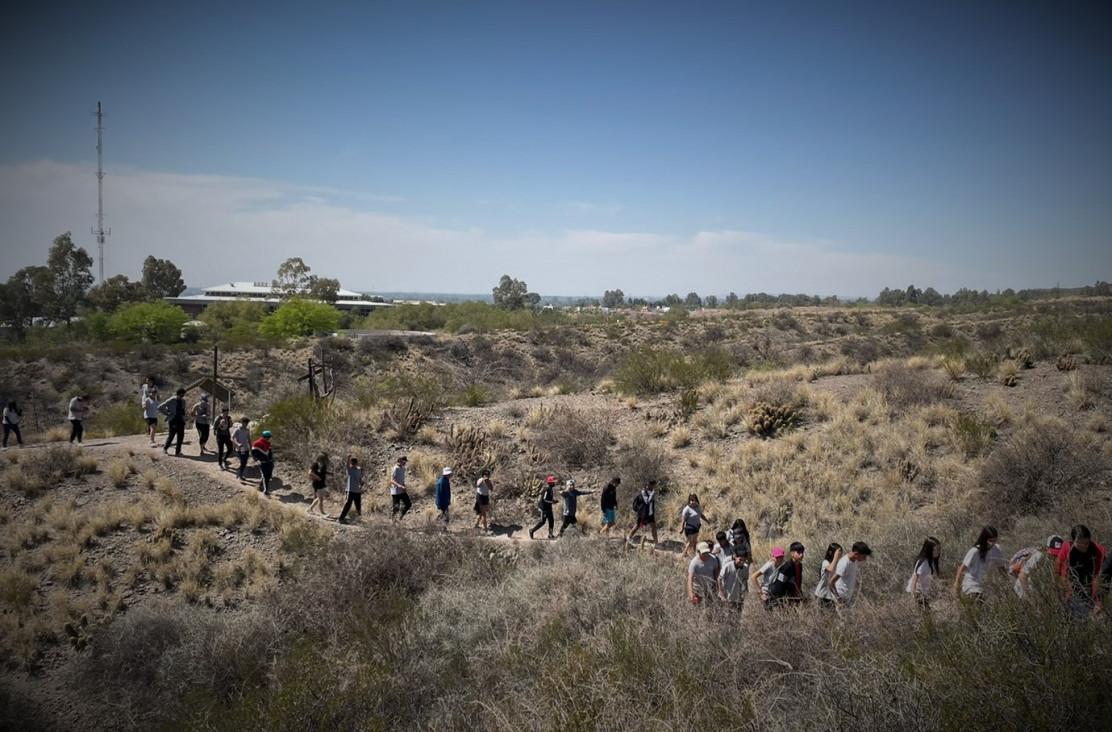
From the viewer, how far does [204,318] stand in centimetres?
6297

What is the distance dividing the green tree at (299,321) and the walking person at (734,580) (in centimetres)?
5184

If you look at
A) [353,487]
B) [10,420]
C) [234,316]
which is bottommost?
[353,487]

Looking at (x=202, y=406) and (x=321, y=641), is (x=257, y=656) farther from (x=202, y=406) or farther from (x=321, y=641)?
(x=202, y=406)

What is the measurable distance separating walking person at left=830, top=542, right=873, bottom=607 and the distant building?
7380 cm

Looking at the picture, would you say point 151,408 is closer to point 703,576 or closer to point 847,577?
point 703,576

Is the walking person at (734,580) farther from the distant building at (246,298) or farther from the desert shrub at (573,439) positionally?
the distant building at (246,298)

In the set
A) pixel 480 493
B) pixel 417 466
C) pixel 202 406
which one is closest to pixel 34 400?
pixel 202 406

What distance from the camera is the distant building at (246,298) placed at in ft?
273

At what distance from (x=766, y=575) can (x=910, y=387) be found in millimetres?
11123

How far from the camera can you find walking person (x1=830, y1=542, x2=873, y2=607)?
739 cm

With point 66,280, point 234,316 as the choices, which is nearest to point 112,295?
point 66,280

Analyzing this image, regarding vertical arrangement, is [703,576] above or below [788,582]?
below

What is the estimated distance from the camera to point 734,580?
7.88 metres

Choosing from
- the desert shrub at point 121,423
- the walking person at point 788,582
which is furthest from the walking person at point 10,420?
the walking person at point 788,582
